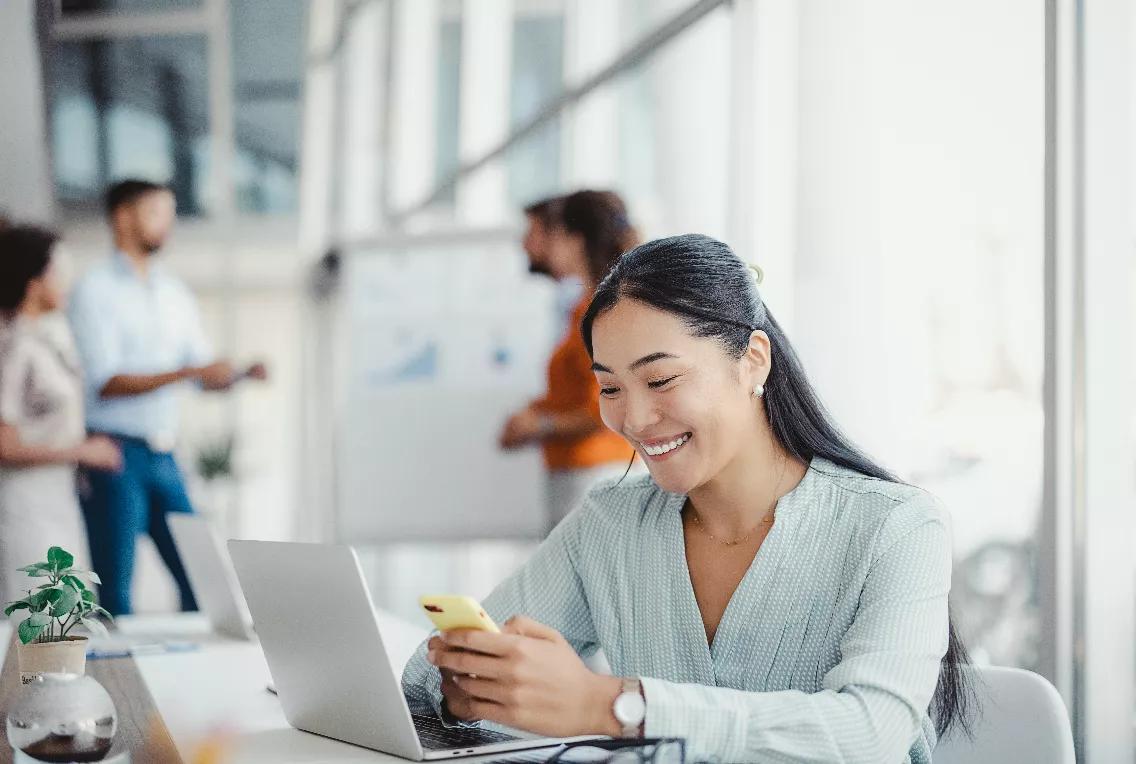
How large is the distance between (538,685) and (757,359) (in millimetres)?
558

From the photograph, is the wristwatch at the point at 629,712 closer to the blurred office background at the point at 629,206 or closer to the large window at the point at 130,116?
the blurred office background at the point at 629,206

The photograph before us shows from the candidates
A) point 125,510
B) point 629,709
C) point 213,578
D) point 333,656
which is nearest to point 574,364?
point 213,578

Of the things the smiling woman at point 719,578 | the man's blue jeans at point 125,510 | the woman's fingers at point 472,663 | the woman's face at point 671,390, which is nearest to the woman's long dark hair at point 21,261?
the man's blue jeans at point 125,510

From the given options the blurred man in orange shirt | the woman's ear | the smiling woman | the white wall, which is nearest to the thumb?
the smiling woman

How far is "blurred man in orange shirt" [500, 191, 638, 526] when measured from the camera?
3500 millimetres

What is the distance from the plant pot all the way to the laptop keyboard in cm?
42

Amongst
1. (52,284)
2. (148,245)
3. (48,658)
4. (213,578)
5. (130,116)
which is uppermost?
(130,116)

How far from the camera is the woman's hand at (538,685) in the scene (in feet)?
4.00

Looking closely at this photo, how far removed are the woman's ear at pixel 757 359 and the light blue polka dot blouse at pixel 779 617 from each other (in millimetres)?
134

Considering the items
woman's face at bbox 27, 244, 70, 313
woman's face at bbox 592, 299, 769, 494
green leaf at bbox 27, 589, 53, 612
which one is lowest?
green leaf at bbox 27, 589, 53, 612

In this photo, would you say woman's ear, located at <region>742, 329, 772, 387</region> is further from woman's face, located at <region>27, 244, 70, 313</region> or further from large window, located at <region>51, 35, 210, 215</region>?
large window, located at <region>51, 35, 210, 215</region>

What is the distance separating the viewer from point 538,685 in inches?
48.0

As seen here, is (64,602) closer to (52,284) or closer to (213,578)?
(213,578)

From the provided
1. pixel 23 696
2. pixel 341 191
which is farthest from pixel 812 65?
pixel 341 191
